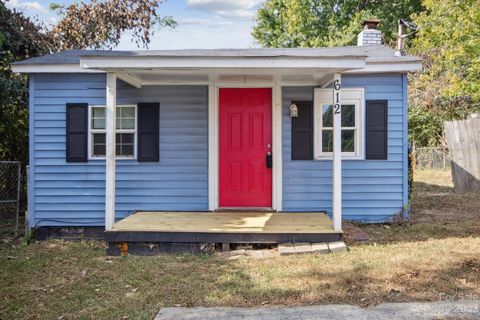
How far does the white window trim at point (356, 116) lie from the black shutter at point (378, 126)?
0.11 meters

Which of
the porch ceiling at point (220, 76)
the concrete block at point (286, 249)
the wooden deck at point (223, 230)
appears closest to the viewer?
the concrete block at point (286, 249)

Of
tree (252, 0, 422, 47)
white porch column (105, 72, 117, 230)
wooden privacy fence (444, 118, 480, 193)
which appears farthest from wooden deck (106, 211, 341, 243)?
tree (252, 0, 422, 47)

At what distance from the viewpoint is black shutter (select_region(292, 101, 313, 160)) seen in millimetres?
7699

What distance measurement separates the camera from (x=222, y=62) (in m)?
6.06

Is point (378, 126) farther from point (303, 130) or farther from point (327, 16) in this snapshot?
point (327, 16)

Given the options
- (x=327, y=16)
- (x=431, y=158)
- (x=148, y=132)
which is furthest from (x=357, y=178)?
(x=327, y=16)

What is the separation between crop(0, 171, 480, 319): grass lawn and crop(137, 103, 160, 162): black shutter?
5.41 feet

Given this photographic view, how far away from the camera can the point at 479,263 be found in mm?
5320

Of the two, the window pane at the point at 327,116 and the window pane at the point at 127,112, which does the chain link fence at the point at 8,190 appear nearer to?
the window pane at the point at 127,112

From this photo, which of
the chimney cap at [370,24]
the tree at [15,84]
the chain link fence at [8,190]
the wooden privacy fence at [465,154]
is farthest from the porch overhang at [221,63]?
the wooden privacy fence at [465,154]

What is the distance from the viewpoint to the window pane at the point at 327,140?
7.76 m

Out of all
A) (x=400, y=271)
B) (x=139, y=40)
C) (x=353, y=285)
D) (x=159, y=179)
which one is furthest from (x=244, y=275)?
(x=139, y=40)

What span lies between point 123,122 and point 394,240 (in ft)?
15.3

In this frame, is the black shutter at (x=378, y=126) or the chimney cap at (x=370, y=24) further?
the chimney cap at (x=370, y=24)
